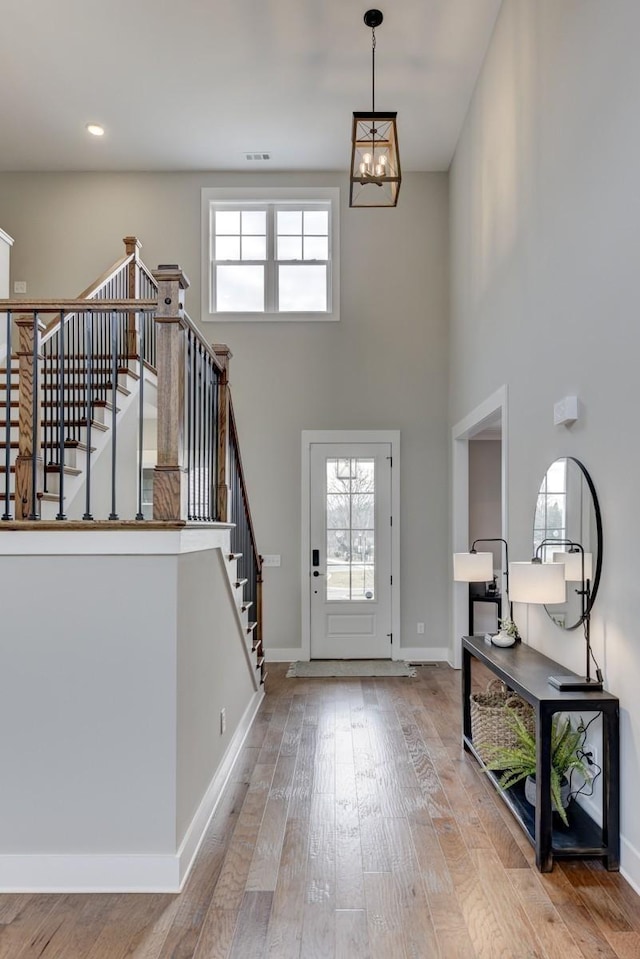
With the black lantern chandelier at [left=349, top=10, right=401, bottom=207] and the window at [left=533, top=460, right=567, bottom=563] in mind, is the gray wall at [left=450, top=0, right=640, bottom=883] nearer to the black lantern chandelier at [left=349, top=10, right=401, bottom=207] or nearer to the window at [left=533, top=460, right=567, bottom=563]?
the window at [left=533, top=460, right=567, bottom=563]

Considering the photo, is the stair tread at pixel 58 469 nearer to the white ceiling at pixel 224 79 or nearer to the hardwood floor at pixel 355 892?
the hardwood floor at pixel 355 892

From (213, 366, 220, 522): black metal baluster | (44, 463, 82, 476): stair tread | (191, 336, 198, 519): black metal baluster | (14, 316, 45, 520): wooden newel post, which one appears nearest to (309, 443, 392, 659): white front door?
(213, 366, 220, 522): black metal baluster

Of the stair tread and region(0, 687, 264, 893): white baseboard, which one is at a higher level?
the stair tread

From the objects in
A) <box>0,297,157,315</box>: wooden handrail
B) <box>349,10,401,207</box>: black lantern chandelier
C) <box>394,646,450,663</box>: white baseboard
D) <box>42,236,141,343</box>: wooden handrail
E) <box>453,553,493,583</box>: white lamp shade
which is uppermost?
<box>349,10,401,207</box>: black lantern chandelier

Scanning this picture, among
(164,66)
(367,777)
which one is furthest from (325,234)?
(367,777)

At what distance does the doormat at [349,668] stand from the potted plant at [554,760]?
8.90ft

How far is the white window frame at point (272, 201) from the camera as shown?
6.49 meters

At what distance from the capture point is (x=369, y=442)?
21.2 ft

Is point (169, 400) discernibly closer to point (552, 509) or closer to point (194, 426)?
point (194, 426)

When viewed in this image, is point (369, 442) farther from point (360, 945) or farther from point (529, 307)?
point (360, 945)

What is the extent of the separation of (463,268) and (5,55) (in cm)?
402

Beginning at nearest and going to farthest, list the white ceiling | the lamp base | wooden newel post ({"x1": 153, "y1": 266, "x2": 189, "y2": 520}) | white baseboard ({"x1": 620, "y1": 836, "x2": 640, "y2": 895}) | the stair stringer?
white baseboard ({"x1": 620, "y1": 836, "x2": 640, "y2": 895}) < wooden newel post ({"x1": 153, "y1": 266, "x2": 189, "y2": 520}) < the lamp base < the stair stringer < the white ceiling

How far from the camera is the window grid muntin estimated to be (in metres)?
6.53

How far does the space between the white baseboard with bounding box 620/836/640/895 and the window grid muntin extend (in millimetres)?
5176
